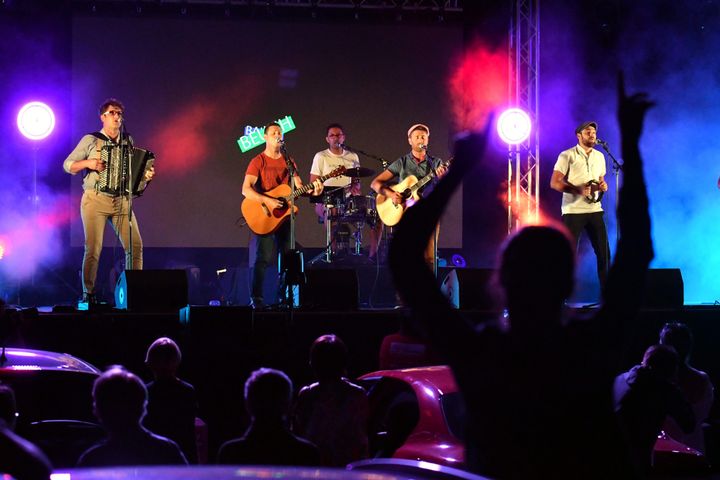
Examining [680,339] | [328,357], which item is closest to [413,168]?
[680,339]

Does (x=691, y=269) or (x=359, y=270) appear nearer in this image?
(x=359, y=270)

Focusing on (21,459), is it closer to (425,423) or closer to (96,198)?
(425,423)

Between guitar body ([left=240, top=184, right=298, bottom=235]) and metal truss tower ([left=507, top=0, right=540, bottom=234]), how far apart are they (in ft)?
13.9

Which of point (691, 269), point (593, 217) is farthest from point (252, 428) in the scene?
point (691, 269)

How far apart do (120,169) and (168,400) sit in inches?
215

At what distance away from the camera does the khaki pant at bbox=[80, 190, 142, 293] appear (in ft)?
33.3

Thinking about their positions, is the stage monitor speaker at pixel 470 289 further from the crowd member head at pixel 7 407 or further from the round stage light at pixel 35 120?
the round stage light at pixel 35 120

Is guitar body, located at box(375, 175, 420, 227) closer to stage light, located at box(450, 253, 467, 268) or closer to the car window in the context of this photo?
stage light, located at box(450, 253, 467, 268)

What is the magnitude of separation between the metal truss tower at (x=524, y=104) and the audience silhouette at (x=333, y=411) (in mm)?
8725

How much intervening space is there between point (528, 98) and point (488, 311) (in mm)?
5517

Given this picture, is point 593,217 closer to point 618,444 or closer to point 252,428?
point 252,428

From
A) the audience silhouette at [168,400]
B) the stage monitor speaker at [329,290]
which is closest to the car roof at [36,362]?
the audience silhouette at [168,400]

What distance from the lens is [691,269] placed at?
14953 millimetres

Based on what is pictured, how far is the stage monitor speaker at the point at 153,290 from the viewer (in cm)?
898
